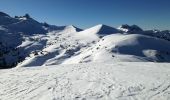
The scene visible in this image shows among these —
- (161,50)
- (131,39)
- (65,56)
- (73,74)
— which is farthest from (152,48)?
(73,74)

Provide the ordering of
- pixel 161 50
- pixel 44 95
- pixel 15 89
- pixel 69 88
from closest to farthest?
pixel 44 95
pixel 69 88
pixel 15 89
pixel 161 50

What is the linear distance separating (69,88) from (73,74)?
5.04 metres

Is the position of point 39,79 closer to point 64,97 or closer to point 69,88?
point 69,88

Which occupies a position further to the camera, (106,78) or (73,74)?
(73,74)

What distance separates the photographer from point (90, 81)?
62.3ft

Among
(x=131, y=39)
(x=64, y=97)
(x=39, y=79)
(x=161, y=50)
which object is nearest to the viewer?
(x=64, y=97)

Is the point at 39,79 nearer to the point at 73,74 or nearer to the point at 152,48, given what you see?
the point at 73,74

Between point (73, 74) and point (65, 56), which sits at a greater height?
point (73, 74)

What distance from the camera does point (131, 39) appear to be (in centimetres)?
15375

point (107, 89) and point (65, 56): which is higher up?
point (107, 89)

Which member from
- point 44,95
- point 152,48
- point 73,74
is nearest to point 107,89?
point 44,95

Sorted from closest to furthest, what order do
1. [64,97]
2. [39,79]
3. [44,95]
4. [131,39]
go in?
[64,97]
[44,95]
[39,79]
[131,39]

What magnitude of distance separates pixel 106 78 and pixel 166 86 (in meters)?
4.97

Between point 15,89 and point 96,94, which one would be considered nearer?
point 96,94
